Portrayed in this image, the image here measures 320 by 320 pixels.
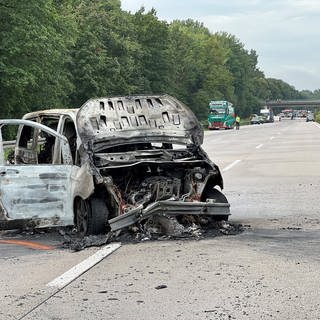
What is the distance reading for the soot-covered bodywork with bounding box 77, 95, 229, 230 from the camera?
7598mm

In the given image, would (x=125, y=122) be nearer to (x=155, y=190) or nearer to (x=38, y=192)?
(x=155, y=190)

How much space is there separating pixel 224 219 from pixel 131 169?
1525 millimetres

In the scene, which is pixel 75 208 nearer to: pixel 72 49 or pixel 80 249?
pixel 80 249

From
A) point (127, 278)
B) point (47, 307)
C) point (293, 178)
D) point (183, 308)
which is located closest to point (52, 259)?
point (127, 278)

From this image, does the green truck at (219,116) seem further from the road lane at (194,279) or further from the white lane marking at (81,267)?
the white lane marking at (81,267)

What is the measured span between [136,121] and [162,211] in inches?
63.1

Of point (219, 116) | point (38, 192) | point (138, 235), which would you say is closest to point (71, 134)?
point (38, 192)

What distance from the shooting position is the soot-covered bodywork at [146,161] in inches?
299

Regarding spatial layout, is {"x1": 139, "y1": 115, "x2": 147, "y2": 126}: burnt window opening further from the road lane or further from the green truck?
the green truck

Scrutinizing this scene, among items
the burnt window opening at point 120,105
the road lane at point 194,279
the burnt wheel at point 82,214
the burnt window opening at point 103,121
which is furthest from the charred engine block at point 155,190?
the burnt window opening at point 120,105

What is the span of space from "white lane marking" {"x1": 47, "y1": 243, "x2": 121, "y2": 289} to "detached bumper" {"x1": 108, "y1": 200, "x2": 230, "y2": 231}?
0.92 ft

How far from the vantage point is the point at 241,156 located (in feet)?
74.6

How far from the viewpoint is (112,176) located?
807 centimetres

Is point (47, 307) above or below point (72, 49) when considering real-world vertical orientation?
below
